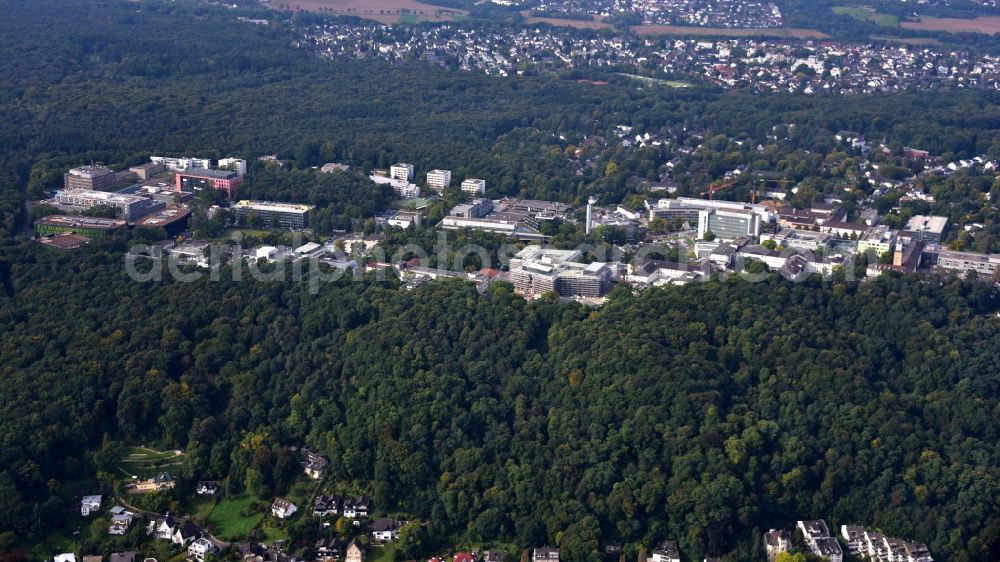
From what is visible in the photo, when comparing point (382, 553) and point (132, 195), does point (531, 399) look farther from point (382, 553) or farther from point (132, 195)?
point (132, 195)

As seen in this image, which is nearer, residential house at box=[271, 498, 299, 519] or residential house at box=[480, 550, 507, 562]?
residential house at box=[480, 550, 507, 562]

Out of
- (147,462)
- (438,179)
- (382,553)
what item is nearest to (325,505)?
(382,553)

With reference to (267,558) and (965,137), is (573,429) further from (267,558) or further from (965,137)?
(965,137)

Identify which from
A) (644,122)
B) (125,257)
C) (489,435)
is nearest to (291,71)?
(644,122)

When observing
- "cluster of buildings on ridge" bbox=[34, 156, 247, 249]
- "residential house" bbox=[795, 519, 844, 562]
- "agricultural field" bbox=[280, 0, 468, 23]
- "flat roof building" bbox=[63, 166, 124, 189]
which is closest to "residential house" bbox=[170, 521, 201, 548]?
"residential house" bbox=[795, 519, 844, 562]

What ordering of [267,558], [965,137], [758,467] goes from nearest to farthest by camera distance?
[267,558] → [758,467] → [965,137]

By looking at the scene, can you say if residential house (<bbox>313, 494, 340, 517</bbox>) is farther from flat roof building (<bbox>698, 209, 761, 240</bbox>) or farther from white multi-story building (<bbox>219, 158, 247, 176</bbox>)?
white multi-story building (<bbox>219, 158, 247, 176</bbox>)
